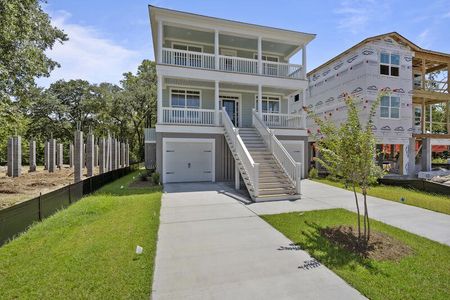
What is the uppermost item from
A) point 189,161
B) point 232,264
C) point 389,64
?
point 389,64

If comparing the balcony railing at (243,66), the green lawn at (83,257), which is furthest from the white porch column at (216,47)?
the green lawn at (83,257)

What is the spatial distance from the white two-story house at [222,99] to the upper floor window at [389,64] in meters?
7.53

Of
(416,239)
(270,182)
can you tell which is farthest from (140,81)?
(416,239)

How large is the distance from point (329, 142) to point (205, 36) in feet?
40.4

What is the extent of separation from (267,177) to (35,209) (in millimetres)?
7627

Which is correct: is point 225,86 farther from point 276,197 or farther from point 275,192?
point 276,197

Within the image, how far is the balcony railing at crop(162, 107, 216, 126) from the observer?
1346cm

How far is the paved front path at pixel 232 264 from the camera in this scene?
3.45 metres

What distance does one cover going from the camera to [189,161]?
1405 cm

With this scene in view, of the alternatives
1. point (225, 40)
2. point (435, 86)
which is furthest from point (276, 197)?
point (435, 86)

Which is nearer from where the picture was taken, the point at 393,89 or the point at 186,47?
the point at 186,47

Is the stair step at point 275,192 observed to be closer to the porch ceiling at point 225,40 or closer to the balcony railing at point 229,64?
the balcony railing at point 229,64

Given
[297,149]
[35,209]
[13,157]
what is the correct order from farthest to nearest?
[13,157] → [297,149] → [35,209]

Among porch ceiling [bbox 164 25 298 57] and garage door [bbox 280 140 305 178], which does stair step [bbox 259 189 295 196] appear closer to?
garage door [bbox 280 140 305 178]
